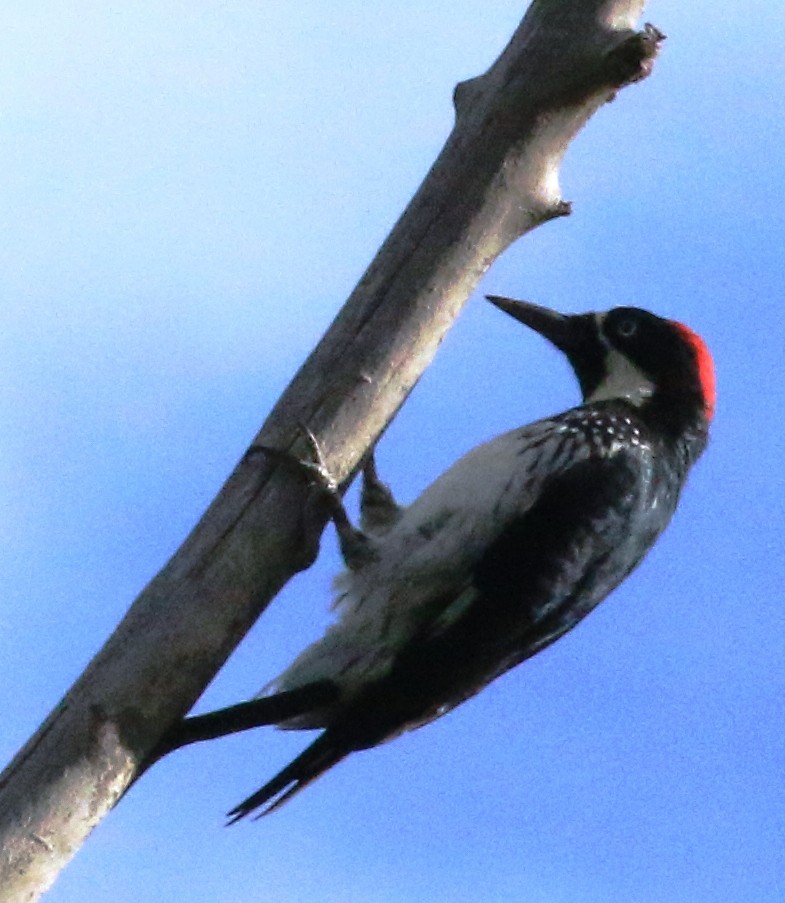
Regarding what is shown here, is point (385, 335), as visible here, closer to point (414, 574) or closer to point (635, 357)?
point (414, 574)

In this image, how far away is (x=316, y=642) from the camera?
3.95 meters

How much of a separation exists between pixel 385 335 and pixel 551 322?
170 cm

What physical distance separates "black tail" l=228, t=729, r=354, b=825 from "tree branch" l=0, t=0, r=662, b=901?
75cm

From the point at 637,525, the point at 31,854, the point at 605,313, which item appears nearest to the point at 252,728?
the point at 31,854

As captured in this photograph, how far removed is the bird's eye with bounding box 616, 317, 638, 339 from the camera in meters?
4.86

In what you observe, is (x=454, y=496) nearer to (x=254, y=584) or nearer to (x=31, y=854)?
(x=254, y=584)

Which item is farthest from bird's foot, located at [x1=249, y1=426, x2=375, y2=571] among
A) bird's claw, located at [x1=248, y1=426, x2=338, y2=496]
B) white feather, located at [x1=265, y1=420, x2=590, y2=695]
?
white feather, located at [x1=265, y1=420, x2=590, y2=695]

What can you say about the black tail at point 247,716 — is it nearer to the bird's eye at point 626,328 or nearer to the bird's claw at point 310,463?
the bird's claw at point 310,463

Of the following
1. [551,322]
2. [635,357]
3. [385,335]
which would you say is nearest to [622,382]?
[635,357]

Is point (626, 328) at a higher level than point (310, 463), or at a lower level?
higher

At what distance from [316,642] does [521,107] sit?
1531mm

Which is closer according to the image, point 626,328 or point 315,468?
point 315,468

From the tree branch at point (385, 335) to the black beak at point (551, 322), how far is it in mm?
1318

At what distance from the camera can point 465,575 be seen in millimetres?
3928
